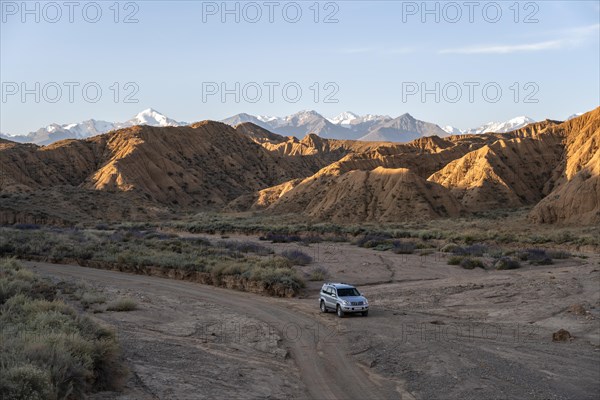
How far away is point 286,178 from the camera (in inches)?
5330

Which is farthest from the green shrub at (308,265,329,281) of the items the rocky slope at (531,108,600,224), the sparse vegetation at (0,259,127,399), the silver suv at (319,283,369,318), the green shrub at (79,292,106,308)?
the rocky slope at (531,108,600,224)

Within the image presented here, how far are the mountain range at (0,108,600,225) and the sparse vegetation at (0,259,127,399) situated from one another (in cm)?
5310

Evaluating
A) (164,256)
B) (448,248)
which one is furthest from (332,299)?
(448,248)

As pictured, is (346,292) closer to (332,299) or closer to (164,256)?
(332,299)

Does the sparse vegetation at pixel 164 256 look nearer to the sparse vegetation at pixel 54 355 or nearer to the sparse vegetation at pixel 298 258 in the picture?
the sparse vegetation at pixel 298 258

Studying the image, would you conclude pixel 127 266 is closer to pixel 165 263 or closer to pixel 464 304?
pixel 165 263

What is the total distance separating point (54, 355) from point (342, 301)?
41.8ft

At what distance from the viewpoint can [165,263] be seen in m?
34.1

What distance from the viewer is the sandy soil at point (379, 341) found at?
13445 mm

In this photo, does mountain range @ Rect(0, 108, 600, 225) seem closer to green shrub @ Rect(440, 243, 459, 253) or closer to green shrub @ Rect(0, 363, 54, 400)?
green shrub @ Rect(440, 243, 459, 253)

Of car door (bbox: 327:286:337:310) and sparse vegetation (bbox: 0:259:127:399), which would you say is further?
car door (bbox: 327:286:337:310)

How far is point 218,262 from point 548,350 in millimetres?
20308

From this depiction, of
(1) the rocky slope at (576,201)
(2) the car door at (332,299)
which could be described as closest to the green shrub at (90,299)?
(2) the car door at (332,299)

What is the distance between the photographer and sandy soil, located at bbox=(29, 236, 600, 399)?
1345 centimetres
